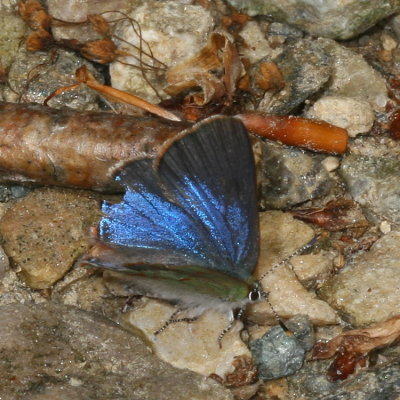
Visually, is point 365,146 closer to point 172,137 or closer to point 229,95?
point 229,95

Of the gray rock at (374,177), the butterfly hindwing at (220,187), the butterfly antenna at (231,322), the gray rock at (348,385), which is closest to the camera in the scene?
the gray rock at (348,385)

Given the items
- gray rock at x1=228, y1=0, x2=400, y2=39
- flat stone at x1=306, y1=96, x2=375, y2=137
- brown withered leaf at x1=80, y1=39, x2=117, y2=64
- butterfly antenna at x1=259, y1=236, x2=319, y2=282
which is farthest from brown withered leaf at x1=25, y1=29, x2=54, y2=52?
butterfly antenna at x1=259, y1=236, x2=319, y2=282

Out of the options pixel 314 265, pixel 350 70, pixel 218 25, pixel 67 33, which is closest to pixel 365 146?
pixel 350 70

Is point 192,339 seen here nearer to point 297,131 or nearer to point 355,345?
point 355,345

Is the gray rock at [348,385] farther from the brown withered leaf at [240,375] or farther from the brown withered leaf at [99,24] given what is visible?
the brown withered leaf at [99,24]

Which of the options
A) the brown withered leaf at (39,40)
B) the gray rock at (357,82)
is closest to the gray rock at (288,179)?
the gray rock at (357,82)

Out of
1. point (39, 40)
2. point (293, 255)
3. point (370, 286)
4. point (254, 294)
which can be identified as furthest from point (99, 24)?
point (370, 286)
